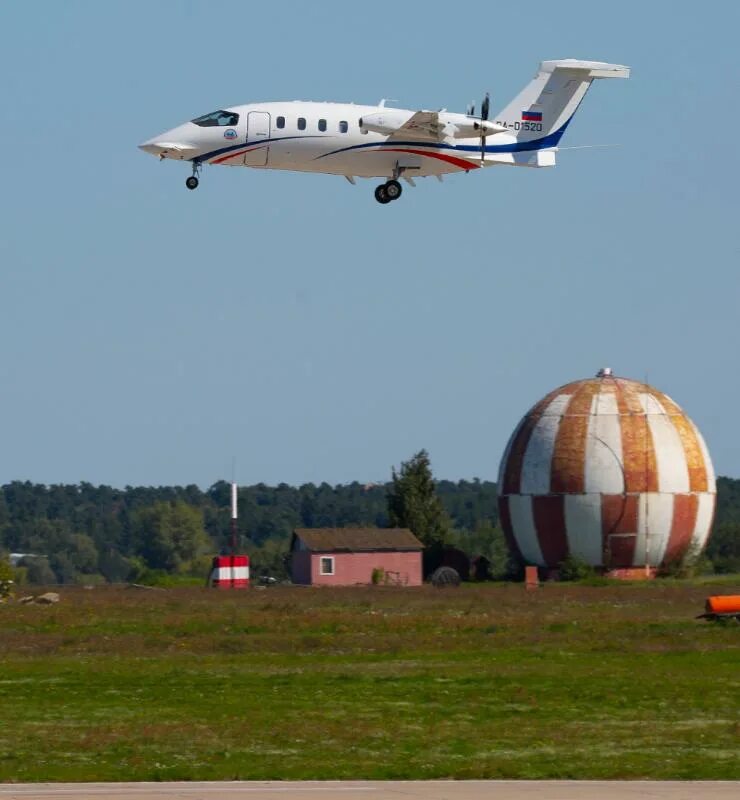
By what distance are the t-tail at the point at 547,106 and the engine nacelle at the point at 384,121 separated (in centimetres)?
332

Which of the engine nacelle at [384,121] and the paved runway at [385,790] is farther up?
the engine nacelle at [384,121]

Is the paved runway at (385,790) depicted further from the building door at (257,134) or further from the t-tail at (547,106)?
the t-tail at (547,106)

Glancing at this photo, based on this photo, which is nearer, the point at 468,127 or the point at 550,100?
the point at 468,127

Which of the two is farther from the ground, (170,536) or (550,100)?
(550,100)

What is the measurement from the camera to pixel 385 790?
80.1ft

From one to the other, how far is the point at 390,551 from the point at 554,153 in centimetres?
4231

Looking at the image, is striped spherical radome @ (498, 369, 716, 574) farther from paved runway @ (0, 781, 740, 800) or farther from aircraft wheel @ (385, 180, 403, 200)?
paved runway @ (0, 781, 740, 800)

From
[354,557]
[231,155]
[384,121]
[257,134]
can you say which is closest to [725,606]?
[384,121]

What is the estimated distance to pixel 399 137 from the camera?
49250 mm

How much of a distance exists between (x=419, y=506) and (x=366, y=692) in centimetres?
6482

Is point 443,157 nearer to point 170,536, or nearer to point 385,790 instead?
point 385,790

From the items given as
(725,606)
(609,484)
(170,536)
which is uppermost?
(609,484)

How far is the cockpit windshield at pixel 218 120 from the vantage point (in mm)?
49031

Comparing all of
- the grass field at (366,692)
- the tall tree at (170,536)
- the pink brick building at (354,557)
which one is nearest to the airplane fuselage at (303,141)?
the grass field at (366,692)
